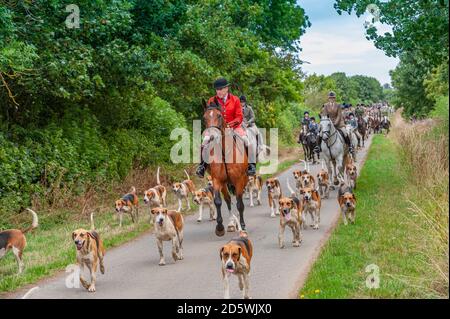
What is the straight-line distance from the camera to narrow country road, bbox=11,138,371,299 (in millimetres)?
8617

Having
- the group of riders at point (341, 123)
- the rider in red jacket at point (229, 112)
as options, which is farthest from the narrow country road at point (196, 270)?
the group of riders at point (341, 123)

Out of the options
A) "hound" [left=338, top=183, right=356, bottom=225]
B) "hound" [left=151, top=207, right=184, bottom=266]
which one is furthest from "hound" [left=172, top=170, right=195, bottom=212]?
"hound" [left=151, top=207, right=184, bottom=266]

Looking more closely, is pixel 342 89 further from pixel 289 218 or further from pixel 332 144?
pixel 289 218

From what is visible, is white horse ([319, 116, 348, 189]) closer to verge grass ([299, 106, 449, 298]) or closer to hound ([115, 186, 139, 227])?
verge grass ([299, 106, 449, 298])

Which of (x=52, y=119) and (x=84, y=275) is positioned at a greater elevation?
(x=52, y=119)

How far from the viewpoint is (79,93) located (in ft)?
53.9

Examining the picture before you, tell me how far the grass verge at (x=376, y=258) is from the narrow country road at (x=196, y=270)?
0.34 meters

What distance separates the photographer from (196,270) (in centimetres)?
990

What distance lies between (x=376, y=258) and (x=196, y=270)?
9.27 feet

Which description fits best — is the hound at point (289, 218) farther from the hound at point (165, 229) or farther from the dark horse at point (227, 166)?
the hound at point (165, 229)

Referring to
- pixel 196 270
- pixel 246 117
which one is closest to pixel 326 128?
pixel 246 117

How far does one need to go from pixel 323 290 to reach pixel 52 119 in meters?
11.0

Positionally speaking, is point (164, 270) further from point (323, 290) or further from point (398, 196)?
point (398, 196)
